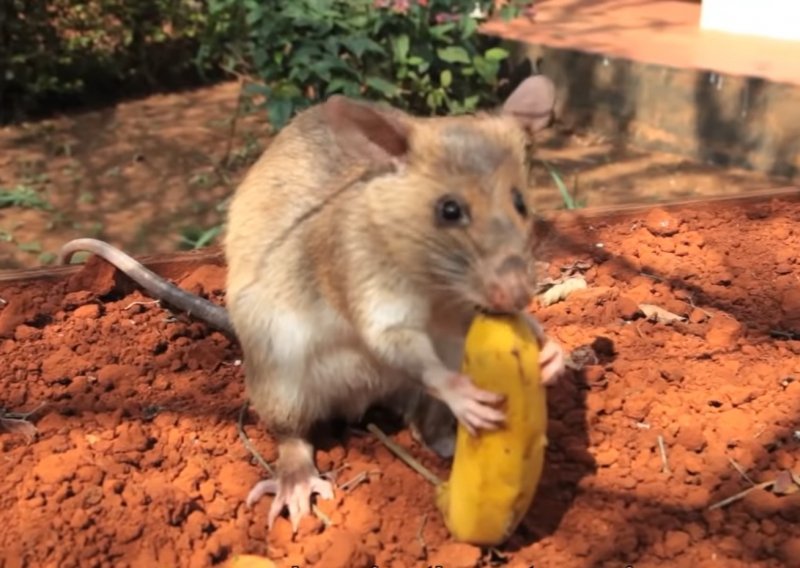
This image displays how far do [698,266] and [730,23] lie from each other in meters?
4.80

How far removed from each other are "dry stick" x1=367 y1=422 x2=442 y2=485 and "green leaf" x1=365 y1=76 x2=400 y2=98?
11.4 feet

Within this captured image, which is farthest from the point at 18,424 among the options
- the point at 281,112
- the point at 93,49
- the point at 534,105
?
the point at 93,49

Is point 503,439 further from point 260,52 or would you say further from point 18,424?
point 260,52

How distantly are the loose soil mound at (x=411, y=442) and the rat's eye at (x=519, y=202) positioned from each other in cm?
70

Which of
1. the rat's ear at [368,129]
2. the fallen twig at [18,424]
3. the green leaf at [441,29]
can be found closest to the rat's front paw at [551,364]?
the rat's ear at [368,129]

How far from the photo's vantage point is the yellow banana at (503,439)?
2211 mm

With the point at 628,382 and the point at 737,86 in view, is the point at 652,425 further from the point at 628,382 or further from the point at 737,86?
the point at 737,86

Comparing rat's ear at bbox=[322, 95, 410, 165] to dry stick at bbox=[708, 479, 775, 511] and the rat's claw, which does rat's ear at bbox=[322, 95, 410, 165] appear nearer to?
the rat's claw

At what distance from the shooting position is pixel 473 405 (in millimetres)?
2258

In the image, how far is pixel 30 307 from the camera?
354 cm

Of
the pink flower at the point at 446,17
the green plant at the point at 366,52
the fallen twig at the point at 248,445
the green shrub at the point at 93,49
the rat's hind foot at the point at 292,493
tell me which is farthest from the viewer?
the green shrub at the point at 93,49

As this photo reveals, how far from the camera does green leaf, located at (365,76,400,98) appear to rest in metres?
6.13

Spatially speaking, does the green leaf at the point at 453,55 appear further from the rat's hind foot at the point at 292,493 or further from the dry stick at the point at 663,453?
the rat's hind foot at the point at 292,493

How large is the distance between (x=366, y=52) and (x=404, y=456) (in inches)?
156
